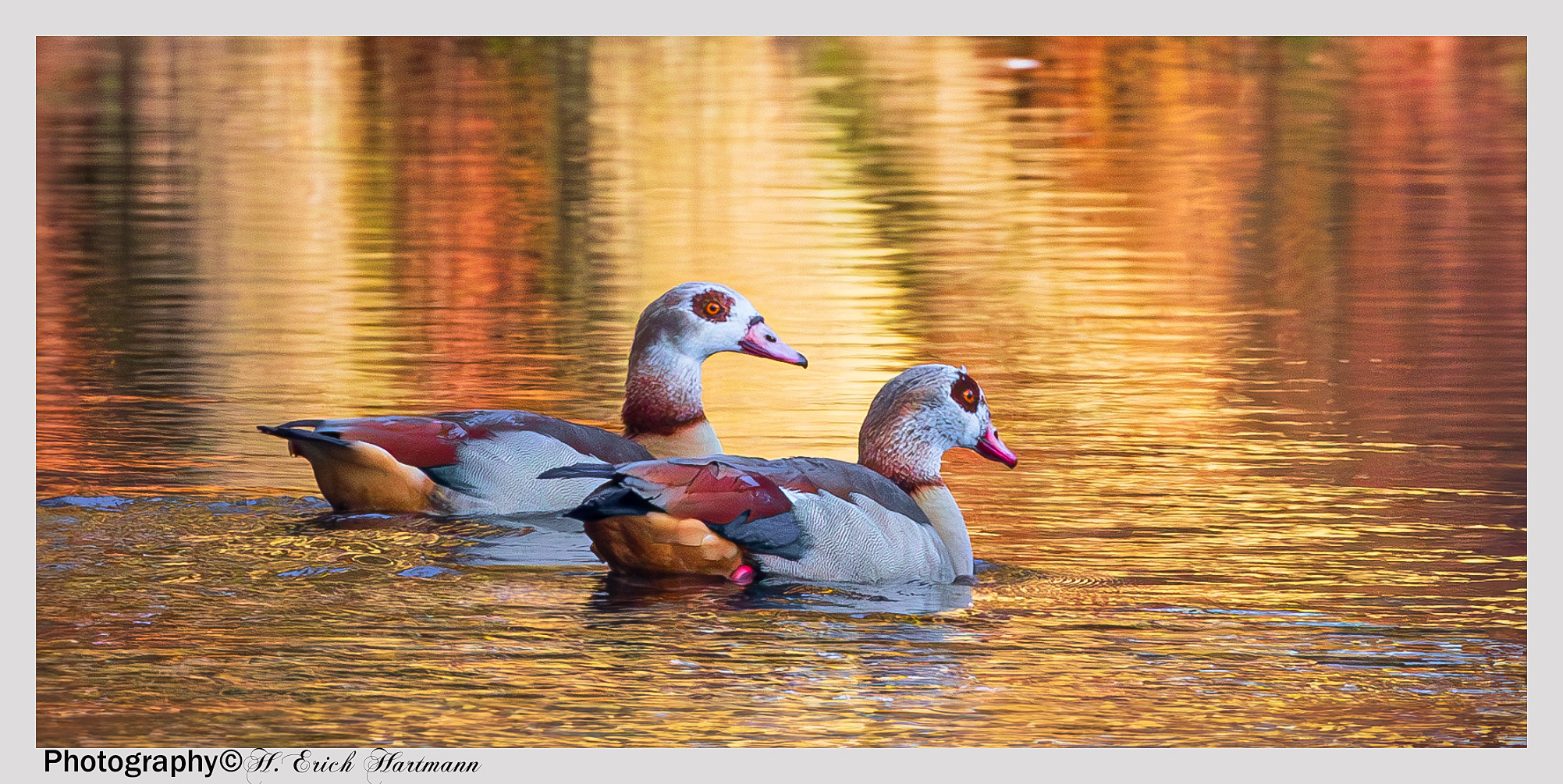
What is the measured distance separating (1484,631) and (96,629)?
5.53m

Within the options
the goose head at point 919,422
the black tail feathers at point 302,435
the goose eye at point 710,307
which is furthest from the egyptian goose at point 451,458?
the goose head at point 919,422

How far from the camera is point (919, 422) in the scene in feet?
32.6

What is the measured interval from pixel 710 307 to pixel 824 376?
289 cm

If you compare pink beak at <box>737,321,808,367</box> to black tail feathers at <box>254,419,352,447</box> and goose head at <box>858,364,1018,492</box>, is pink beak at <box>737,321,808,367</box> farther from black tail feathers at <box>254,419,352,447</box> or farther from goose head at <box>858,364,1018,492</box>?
black tail feathers at <box>254,419,352,447</box>

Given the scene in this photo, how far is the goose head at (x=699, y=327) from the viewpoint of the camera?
11875 millimetres

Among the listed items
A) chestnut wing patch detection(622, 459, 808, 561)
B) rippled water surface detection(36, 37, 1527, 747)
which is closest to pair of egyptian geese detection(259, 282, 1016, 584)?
chestnut wing patch detection(622, 459, 808, 561)

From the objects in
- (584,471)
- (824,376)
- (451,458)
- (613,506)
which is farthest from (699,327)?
(613,506)

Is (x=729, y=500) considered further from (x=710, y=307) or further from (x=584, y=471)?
(x=710, y=307)

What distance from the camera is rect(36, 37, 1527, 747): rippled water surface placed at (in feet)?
25.5

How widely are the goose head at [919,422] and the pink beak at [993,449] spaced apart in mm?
154

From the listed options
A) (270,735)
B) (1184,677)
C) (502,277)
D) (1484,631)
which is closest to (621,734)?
(270,735)

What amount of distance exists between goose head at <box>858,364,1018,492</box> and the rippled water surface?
0.57m

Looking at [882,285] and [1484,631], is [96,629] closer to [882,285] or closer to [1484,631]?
[1484,631]

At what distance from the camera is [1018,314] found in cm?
1750
